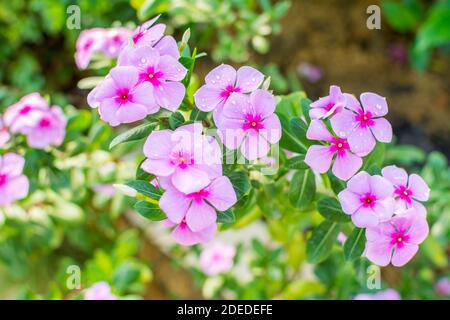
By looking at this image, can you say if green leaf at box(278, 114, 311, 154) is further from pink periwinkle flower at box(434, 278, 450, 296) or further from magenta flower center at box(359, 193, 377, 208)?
pink periwinkle flower at box(434, 278, 450, 296)

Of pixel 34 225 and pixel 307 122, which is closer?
pixel 307 122

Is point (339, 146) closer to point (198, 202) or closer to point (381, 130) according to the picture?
point (381, 130)

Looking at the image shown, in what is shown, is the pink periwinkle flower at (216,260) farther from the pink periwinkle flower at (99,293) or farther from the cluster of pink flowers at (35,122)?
the cluster of pink flowers at (35,122)

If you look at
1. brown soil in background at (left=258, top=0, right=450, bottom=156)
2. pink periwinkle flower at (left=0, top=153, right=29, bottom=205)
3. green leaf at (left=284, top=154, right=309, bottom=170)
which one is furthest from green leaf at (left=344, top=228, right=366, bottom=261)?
brown soil in background at (left=258, top=0, right=450, bottom=156)

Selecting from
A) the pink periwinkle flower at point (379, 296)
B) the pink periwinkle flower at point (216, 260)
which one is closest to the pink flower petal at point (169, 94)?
the pink periwinkle flower at point (379, 296)
